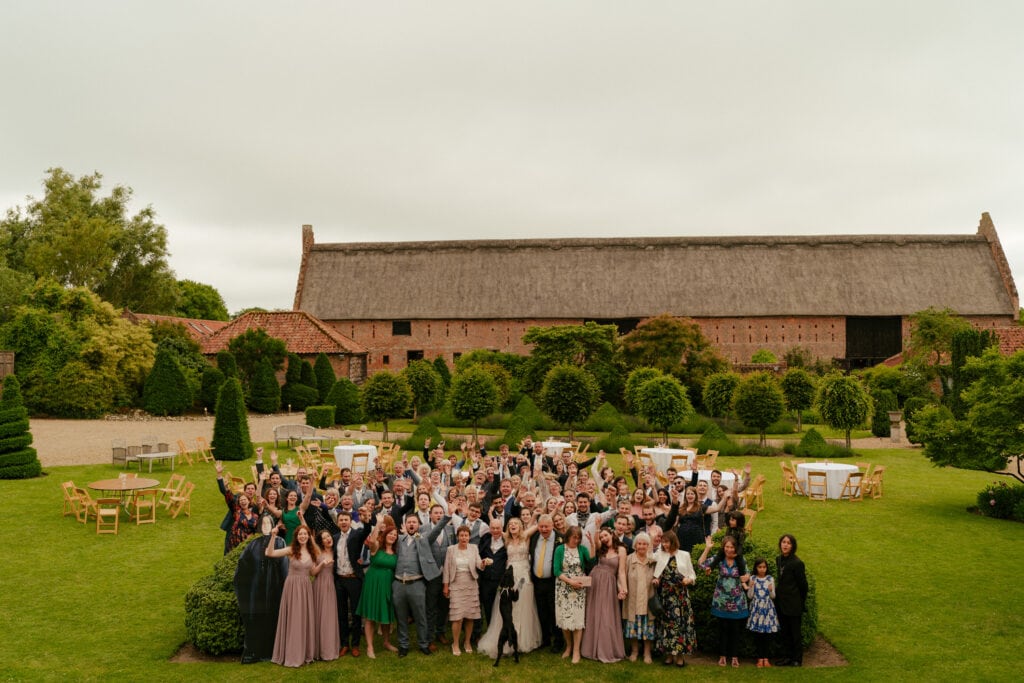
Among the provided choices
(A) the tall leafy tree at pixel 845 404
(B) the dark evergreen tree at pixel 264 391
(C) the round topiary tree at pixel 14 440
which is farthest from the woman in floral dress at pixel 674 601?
(B) the dark evergreen tree at pixel 264 391

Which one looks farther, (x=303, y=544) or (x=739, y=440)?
(x=739, y=440)

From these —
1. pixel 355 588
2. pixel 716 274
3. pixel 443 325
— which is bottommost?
pixel 355 588

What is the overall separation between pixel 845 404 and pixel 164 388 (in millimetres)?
26176

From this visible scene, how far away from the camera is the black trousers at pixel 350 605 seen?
8.17m

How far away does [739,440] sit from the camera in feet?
86.2

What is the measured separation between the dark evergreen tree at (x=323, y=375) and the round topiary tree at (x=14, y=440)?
19.5 metres

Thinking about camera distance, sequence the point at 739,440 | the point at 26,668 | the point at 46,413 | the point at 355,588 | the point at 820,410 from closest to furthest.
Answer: the point at 26,668 < the point at 355,588 < the point at 820,410 < the point at 739,440 < the point at 46,413

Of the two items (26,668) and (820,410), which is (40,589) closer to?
(26,668)

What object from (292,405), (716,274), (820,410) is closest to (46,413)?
(292,405)

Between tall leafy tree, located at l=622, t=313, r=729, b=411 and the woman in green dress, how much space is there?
87.9ft

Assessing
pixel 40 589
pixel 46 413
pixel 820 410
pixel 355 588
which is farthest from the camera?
pixel 46 413

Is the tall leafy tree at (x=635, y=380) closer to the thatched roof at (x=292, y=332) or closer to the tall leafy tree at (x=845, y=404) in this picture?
the tall leafy tree at (x=845, y=404)

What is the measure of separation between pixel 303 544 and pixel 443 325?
38692 millimetres

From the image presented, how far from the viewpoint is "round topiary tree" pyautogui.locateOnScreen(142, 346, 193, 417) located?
30766 mm
